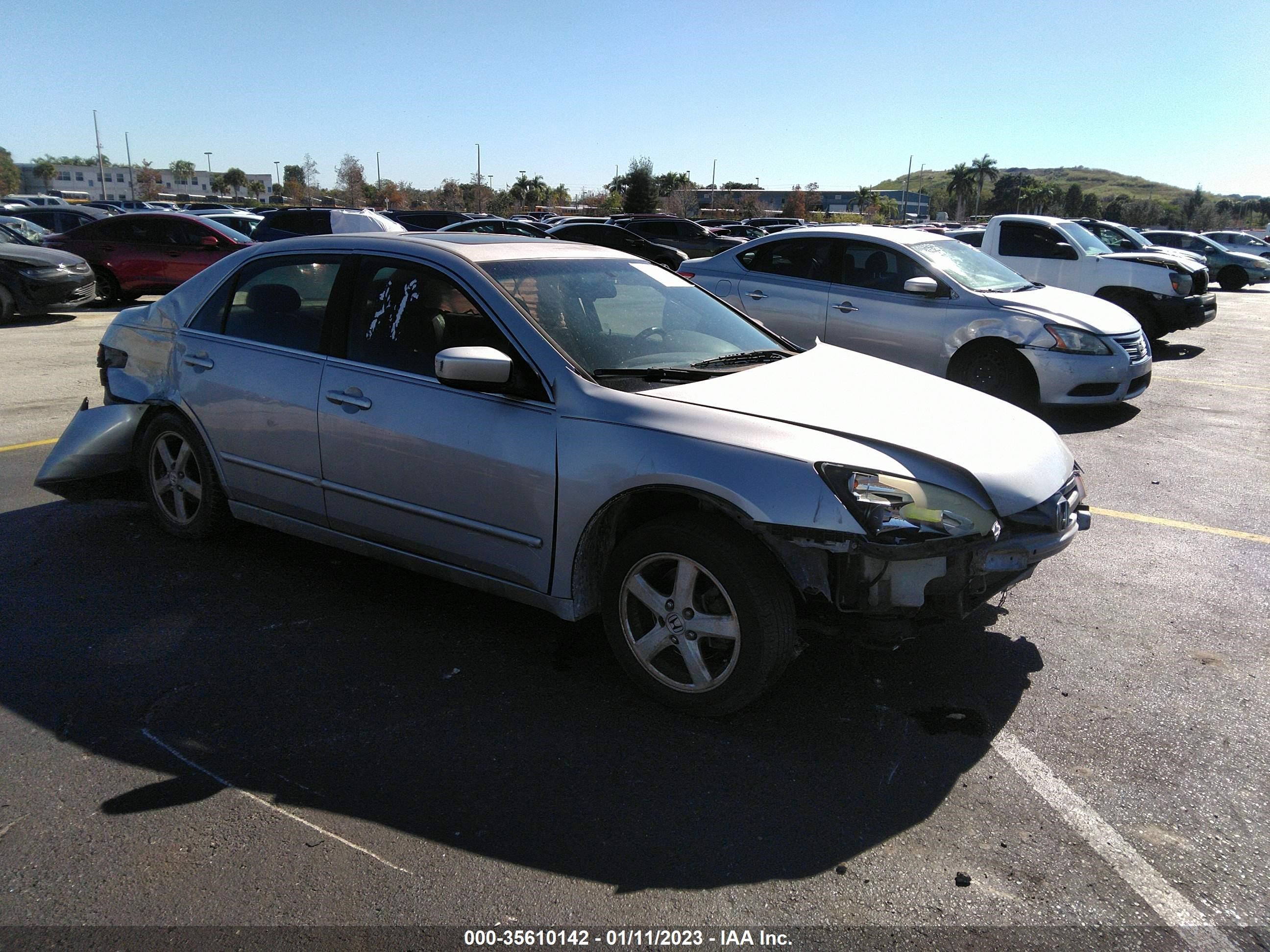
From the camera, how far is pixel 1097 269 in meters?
13.4

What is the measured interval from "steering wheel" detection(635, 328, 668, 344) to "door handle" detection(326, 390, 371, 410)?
119 centimetres

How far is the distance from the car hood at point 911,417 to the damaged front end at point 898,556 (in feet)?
0.43

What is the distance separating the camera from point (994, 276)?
9.21 meters

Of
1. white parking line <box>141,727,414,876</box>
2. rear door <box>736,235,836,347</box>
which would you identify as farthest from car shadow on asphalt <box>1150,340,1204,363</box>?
white parking line <box>141,727,414,876</box>

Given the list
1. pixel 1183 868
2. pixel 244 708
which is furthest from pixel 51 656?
pixel 1183 868

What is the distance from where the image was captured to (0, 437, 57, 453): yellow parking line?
23.1 ft

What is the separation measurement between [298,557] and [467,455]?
68.1 inches

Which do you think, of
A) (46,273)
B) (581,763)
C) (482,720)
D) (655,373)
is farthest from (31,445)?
(46,273)

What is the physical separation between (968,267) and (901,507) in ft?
21.9

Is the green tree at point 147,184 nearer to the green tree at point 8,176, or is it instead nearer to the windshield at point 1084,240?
the green tree at point 8,176

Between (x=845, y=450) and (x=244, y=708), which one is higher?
(x=845, y=450)

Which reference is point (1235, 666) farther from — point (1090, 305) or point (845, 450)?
point (1090, 305)

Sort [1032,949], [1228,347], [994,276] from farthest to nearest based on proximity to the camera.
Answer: [1228,347] < [994,276] < [1032,949]

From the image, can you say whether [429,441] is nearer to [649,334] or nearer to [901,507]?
[649,334]
